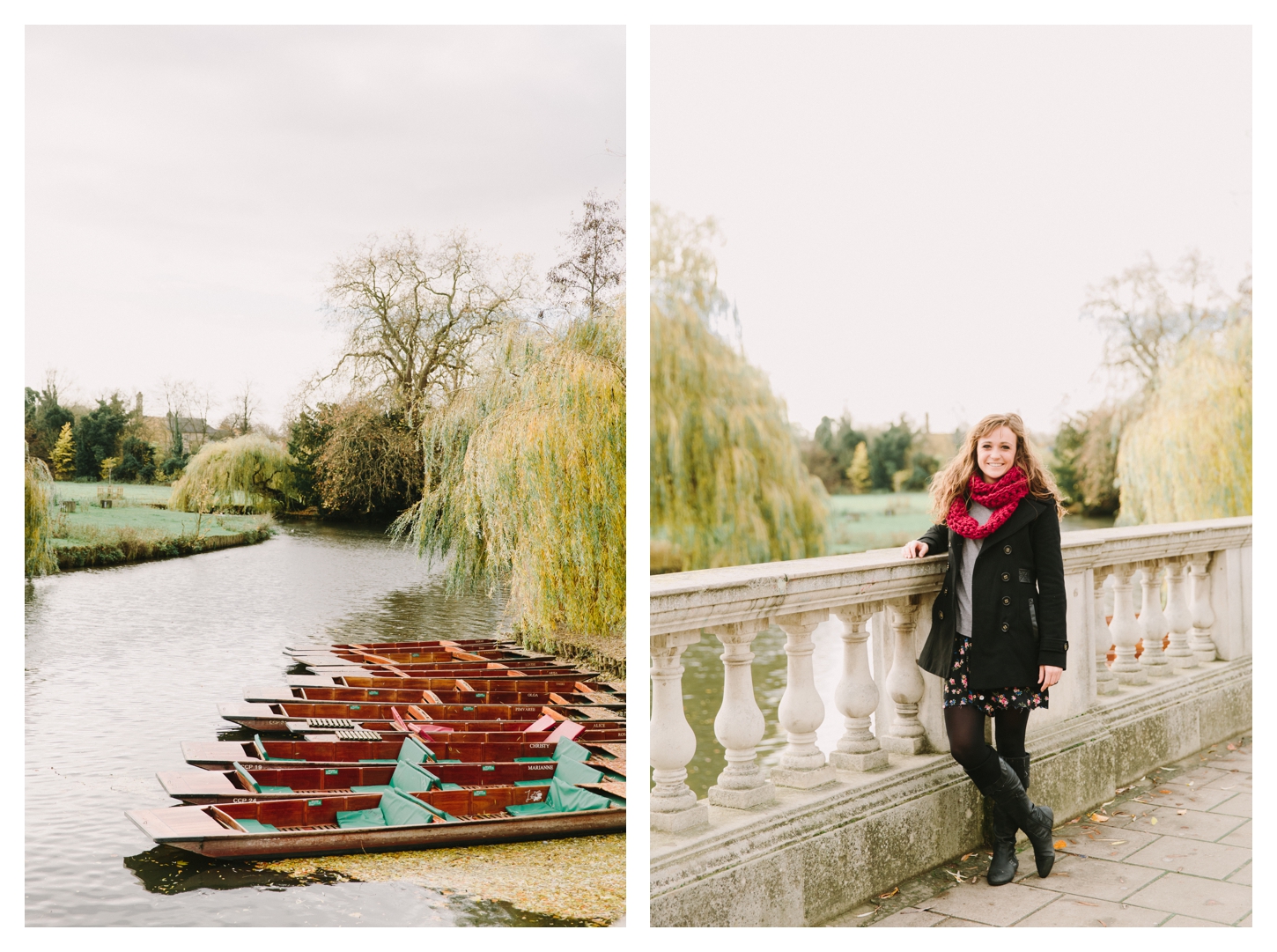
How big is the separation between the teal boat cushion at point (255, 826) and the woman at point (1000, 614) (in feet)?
6.77

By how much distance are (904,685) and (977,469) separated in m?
0.53

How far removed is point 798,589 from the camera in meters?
1.95

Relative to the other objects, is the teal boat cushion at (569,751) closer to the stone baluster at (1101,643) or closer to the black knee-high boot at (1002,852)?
the black knee-high boot at (1002,852)

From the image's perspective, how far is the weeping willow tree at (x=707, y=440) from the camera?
6539 mm

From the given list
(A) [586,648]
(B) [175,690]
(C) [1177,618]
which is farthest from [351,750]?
(C) [1177,618]

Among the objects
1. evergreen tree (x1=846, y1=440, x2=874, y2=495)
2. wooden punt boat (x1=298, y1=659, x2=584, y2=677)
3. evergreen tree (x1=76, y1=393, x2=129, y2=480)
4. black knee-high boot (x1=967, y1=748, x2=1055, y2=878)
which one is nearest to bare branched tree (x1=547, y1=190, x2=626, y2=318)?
wooden punt boat (x1=298, y1=659, x2=584, y2=677)

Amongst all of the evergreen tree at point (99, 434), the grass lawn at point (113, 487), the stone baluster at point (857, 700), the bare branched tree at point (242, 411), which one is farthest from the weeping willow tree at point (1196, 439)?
the evergreen tree at point (99, 434)

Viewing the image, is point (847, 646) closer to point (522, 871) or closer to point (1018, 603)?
point (1018, 603)

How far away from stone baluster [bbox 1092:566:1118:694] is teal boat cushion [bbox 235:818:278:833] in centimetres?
251

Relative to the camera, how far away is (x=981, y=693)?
216 centimetres

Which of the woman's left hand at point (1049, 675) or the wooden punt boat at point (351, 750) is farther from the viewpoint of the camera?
the wooden punt boat at point (351, 750)

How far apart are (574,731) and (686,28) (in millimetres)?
6208

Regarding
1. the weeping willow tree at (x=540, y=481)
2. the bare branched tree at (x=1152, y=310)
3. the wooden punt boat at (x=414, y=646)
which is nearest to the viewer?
the wooden punt boat at (x=414, y=646)
